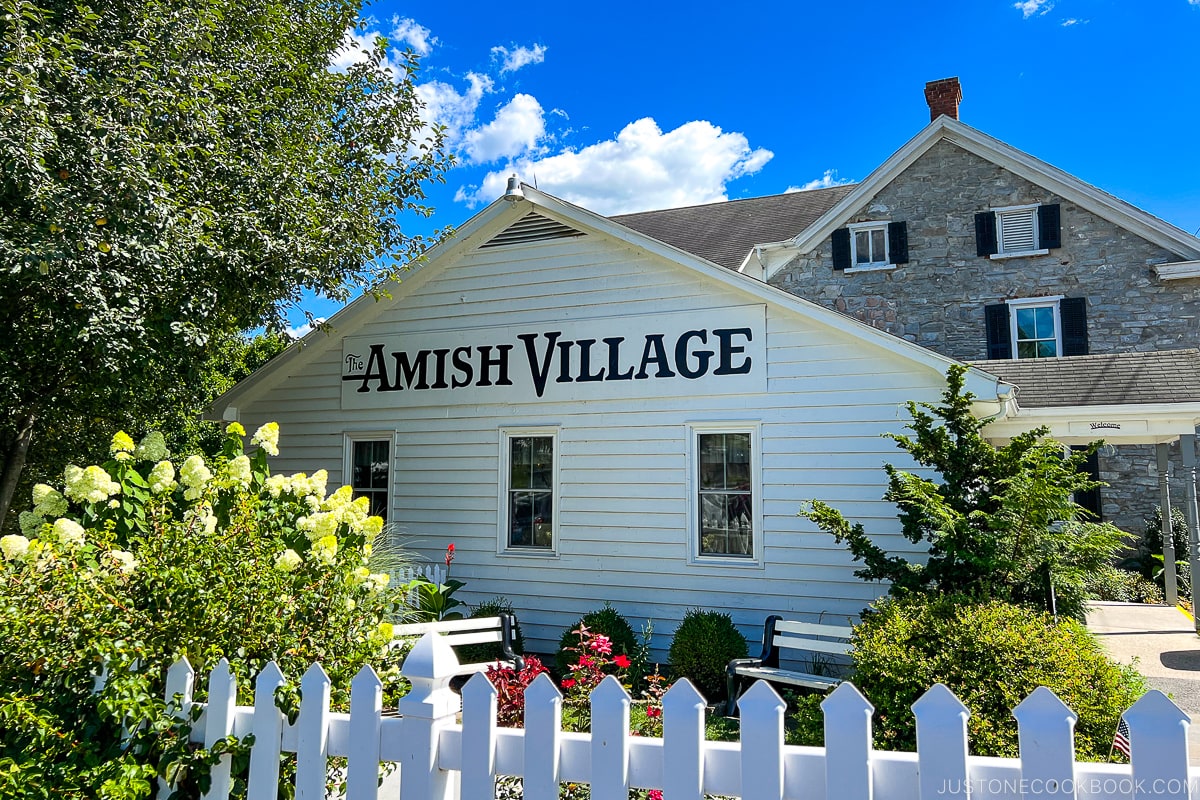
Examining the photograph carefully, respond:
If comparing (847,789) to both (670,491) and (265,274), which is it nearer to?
(670,491)

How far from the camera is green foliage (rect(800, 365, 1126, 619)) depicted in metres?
6.25

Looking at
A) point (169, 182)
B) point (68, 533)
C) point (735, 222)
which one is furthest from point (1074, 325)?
point (68, 533)

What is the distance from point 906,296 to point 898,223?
1638 millimetres

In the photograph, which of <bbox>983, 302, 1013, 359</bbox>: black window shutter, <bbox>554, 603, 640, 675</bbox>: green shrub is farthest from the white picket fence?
<bbox>983, 302, 1013, 359</bbox>: black window shutter

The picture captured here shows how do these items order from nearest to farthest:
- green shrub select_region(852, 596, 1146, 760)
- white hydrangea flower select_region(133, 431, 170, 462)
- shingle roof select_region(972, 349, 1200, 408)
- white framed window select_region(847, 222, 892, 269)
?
white hydrangea flower select_region(133, 431, 170, 462)
green shrub select_region(852, 596, 1146, 760)
shingle roof select_region(972, 349, 1200, 408)
white framed window select_region(847, 222, 892, 269)

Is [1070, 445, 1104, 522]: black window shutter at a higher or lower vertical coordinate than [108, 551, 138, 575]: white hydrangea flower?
higher

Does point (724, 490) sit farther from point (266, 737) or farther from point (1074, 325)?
point (1074, 325)

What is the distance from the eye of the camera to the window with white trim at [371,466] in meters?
11.1

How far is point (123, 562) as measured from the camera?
118 inches

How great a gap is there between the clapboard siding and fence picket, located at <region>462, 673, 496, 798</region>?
6.77 meters

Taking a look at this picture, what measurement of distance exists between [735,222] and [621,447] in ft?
38.5

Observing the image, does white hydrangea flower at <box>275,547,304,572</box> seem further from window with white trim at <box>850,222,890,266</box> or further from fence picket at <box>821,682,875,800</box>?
window with white trim at <box>850,222,890,266</box>

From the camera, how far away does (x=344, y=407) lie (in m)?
11.3

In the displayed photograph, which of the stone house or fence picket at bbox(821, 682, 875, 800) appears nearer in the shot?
fence picket at bbox(821, 682, 875, 800)
